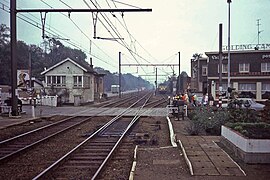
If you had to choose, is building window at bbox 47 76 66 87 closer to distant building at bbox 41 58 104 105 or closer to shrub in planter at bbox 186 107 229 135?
distant building at bbox 41 58 104 105

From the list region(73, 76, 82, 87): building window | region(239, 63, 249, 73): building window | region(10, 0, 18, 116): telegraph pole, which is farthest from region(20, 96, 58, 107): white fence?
region(239, 63, 249, 73): building window

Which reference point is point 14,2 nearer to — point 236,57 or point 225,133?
point 225,133

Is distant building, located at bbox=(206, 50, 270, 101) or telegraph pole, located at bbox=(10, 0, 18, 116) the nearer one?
telegraph pole, located at bbox=(10, 0, 18, 116)

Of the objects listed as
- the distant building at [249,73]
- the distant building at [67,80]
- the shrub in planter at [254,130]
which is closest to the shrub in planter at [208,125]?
the shrub in planter at [254,130]

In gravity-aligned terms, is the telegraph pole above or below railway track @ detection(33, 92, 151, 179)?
above

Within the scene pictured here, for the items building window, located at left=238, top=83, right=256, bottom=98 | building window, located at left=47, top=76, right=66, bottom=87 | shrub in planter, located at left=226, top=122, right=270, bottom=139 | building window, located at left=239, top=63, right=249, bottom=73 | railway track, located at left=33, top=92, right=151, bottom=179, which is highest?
building window, located at left=239, top=63, right=249, bottom=73

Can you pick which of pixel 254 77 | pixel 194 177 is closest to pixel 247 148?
pixel 194 177

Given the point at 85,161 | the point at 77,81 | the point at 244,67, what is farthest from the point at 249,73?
the point at 85,161

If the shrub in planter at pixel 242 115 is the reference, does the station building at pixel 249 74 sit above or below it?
above

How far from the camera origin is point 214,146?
11406 mm

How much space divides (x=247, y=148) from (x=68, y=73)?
37.5 m

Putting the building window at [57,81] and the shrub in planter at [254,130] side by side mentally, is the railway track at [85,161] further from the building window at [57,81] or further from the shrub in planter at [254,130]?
the building window at [57,81]

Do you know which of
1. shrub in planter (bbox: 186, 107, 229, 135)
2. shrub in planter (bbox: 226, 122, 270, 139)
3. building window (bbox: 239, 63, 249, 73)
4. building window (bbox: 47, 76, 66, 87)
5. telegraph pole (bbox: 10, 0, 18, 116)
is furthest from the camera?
building window (bbox: 239, 63, 249, 73)

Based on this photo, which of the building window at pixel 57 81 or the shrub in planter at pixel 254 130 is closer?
the shrub in planter at pixel 254 130
